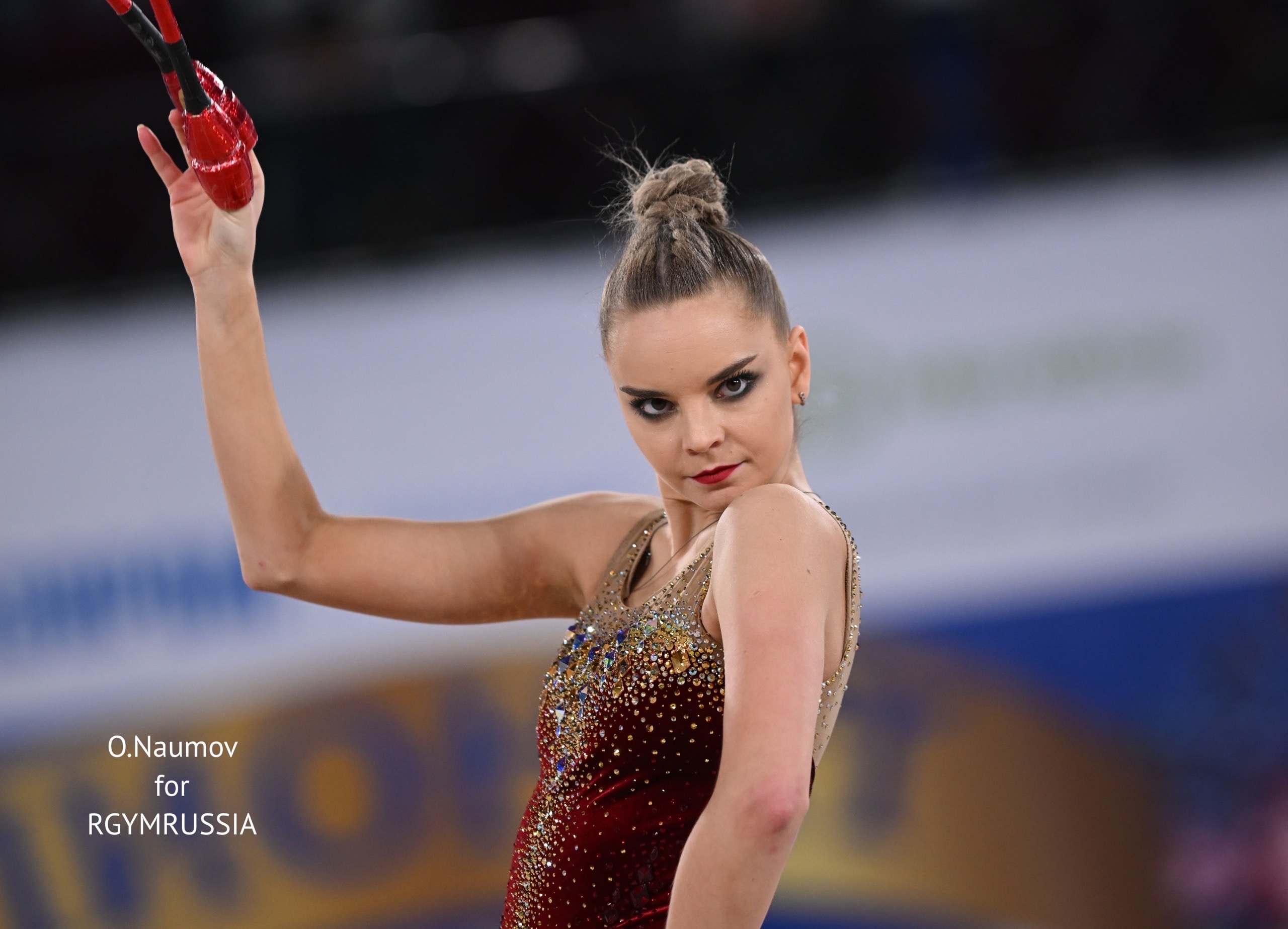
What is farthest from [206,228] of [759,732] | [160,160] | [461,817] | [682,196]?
[461,817]

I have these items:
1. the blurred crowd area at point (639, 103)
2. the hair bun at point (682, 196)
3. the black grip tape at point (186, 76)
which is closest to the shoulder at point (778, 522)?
the hair bun at point (682, 196)

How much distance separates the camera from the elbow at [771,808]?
958 mm

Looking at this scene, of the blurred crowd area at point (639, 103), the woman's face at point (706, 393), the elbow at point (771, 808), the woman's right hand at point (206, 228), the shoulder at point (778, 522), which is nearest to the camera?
the elbow at point (771, 808)

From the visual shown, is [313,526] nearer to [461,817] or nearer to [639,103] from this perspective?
[461,817]

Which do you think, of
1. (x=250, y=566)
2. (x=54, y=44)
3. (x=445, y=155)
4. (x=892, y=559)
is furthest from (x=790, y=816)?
(x=54, y=44)

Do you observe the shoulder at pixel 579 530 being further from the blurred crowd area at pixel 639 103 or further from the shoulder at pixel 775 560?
the blurred crowd area at pixel 639 103

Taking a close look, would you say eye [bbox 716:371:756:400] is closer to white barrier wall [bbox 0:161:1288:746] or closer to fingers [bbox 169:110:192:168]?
fingers [bbox 169:110:192:168]

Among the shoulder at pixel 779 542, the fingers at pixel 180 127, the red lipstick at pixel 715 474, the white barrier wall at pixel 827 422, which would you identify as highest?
the white barrier wall at pixel 827 422

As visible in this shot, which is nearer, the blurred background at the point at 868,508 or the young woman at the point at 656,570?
the young woman at the point at 656,570

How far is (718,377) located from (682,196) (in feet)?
0.70

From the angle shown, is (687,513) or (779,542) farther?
(687,513)

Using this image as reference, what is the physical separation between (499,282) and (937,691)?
1.50 meters

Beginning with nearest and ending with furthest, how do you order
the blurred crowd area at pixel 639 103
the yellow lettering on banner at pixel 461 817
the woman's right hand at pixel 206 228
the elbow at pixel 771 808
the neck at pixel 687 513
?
the elbow at pixel 771 808 < the neck at pixel 687 513 < the woman's right hand at pixel 206 228 < the yellow lettering on banner at pixel 461 817 < the blurred crowd area at pixel 639 103

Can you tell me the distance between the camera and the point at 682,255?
1217 mm
